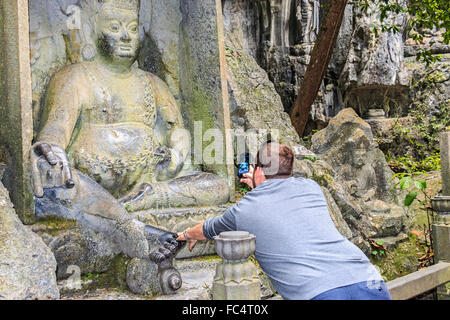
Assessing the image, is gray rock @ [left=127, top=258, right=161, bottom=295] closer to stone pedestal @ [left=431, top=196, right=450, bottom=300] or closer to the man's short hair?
the man's short hair

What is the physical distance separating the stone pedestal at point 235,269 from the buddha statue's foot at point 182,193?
1.66 m

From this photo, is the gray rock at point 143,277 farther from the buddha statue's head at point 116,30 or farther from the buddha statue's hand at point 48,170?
the buddha statue's head at point 116,30

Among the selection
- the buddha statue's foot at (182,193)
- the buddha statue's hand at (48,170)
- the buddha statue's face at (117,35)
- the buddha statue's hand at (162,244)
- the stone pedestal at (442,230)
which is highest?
the buddha statue's face at (117,35)

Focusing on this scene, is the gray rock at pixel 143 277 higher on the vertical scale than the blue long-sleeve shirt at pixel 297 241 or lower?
lower

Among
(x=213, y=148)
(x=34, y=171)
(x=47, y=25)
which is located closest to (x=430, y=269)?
(x=213, y=148)

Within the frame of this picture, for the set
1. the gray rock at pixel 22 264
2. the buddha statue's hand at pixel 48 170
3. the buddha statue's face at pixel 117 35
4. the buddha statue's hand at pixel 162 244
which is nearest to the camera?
the gray rock at pixel 22 264

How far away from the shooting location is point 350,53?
9.23 meters

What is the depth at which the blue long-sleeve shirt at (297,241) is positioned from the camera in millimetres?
2045

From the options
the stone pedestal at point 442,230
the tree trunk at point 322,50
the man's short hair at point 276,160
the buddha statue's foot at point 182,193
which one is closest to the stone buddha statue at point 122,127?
the buddha statue's foot at point 182,193

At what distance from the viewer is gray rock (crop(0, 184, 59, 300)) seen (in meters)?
2.20

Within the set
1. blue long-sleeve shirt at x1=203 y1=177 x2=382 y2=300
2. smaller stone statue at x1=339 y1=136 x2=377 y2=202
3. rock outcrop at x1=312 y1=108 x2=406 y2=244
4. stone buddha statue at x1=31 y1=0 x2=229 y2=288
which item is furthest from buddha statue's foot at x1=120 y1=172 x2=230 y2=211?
smaller stone statue at x1=339 y1=136 x2=377 y2=202

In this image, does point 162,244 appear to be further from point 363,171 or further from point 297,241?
point 363,171
